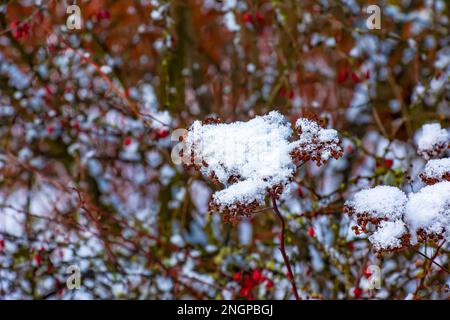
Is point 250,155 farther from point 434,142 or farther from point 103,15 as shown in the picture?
point 103,15

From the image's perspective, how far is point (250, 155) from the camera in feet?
6.86

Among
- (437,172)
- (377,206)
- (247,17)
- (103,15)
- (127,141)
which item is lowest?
(377,206)

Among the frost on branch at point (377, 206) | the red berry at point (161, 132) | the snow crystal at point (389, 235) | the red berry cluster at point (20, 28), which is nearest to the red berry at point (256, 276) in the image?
the red berry at point (161, 132)

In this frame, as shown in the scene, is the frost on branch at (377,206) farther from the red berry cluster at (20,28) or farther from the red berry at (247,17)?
the red berry cluster at (20,28)

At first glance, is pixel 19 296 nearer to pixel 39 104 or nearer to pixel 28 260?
pixel 28 260

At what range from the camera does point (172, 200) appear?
17.3 feet

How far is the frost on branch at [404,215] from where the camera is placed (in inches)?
79.8

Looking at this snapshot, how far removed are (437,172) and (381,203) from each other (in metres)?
0.27

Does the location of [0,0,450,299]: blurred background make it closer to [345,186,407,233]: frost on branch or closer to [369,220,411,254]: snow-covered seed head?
[345,186,407,233]: frost on branch

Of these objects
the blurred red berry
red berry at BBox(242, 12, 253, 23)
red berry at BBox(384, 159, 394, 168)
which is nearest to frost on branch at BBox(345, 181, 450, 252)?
red berry at BBox(384, 159, 394, 168)

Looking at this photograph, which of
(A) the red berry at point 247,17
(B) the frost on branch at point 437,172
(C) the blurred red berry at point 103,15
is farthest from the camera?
(C) the blurred red berry at point 103,15

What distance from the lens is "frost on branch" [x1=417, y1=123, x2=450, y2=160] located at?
9.30 feet

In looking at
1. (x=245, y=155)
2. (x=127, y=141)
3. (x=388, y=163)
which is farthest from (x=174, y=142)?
(x=245, y=155)
